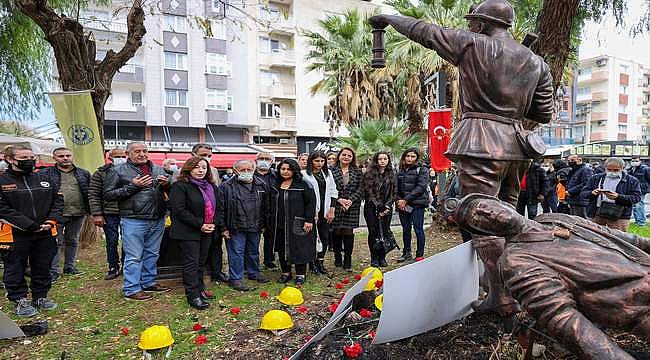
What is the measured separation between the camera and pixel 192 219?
4.45 m

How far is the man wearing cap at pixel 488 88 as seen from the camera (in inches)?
122

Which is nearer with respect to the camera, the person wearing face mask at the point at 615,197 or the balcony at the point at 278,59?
the person wearing face mask at the point at 615,197

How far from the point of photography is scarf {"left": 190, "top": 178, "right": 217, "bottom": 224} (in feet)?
15.3

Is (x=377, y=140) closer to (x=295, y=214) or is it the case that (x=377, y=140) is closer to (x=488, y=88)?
(x=295, y=214)

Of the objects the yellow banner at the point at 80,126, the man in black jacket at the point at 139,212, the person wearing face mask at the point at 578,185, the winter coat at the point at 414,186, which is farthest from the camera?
the person wearing face mask at the point at 578,185

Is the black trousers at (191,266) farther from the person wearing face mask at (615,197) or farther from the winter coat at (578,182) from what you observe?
the winter coat at (578,182)

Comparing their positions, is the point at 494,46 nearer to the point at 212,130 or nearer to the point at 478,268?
the point at 478,268

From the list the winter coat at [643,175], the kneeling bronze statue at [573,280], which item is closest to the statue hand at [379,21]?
the kneeling bronze statue at [573,280]

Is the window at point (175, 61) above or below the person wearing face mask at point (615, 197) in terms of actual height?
above

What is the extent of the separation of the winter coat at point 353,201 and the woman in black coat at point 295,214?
1.78 feet

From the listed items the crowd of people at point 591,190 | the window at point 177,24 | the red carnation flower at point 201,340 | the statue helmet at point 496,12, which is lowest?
the red carnation flower at point 201,340

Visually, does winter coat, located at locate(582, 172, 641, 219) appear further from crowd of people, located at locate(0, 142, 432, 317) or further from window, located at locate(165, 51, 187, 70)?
window, located at locate(165, 51, 187, 70)

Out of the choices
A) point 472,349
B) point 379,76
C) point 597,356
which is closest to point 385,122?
point 379,76

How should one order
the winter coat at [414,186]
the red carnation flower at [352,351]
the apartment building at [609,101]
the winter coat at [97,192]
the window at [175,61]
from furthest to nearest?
the apartment building at [609,101] → the window at [175,61] → the winter coat at [414,186] → the winter coat at [97,192] → the red carnation flower at [352,351]
